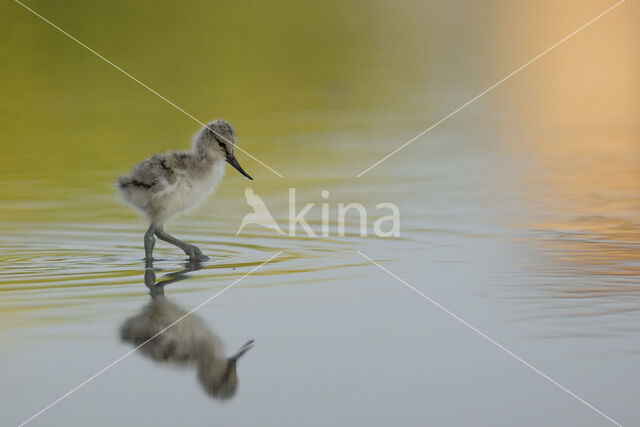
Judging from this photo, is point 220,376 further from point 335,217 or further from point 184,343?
point 335,217

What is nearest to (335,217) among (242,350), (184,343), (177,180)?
(177,180)

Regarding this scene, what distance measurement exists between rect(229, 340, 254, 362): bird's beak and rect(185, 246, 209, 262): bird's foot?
1.84 m

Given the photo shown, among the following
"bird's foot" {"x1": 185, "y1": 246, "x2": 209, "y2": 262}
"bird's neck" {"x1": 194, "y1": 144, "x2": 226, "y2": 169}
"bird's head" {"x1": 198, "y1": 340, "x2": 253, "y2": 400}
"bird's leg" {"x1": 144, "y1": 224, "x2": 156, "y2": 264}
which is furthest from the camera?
"bird's neck" {"x1": 194, "y1": 144, "x2": 226, "y2": 169}

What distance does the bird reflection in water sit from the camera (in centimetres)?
382

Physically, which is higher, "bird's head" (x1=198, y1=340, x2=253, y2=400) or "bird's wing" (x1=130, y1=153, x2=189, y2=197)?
"bird's wing" (x1=130, y1=153, x2=189, y2=197)

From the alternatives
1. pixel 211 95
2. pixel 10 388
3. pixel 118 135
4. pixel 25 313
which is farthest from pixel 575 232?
pixel 211 95

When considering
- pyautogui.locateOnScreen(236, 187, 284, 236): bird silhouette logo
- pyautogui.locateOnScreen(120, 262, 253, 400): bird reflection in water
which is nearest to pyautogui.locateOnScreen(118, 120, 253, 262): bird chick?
pyautogui.locateOnScreen(236, 187, 284, 236): bird silhouette logo

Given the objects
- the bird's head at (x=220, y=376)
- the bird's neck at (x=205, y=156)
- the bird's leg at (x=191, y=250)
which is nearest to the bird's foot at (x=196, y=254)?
the bird's leg at (x=191, y=250)

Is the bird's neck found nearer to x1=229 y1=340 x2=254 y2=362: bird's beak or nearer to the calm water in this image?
the calm water

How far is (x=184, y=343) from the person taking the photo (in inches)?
170

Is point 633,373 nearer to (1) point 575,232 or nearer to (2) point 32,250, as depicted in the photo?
(1) point 575,232

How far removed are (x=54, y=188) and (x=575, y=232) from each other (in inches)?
149

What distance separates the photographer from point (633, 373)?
3818 millimetres

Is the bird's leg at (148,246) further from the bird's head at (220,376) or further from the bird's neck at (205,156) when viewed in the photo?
the bird's head at (220,376)
